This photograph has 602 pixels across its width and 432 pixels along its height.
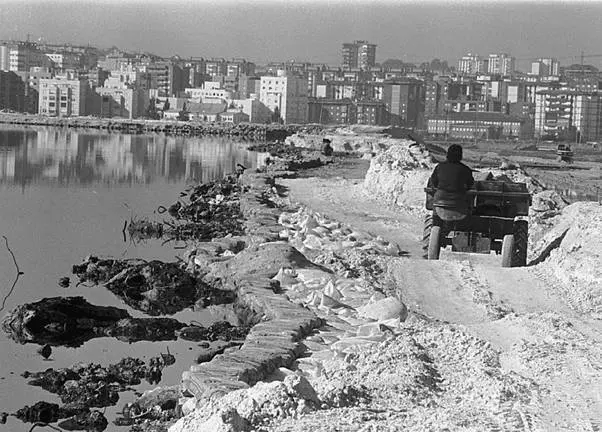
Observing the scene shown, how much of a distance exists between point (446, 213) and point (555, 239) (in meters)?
1.59

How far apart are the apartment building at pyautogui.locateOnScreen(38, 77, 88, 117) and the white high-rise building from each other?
23730 millimetres

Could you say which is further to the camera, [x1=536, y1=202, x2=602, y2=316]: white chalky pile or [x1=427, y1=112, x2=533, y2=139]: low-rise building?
[x1=427, y1=112, x2=533, y2=139]: low-rise building

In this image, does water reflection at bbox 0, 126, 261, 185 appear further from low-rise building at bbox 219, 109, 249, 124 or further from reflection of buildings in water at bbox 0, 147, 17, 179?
low-rise building at bbox 219, 109, 249, 124

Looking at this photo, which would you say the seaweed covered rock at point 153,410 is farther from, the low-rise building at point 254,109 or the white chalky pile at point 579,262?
the low-rise building at point 254,109

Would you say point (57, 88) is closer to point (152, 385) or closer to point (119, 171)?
point (119, 171)

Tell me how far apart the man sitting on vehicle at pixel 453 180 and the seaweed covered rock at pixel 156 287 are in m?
2.70

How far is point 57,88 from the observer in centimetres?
15475

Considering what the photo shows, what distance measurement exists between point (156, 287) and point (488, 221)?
13.7 feet

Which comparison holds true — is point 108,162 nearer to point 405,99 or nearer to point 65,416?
point 65,416

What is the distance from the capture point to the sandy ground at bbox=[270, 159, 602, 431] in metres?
7.56

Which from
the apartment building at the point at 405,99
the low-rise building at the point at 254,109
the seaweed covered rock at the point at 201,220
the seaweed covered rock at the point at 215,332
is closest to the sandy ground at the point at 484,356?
the seaweed covered rock at the point at 215,332

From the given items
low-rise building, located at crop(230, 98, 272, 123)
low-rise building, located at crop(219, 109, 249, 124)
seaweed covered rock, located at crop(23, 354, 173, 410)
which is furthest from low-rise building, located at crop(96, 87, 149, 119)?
seaweed covered rock, located at crop(23, 354, 173, 410)

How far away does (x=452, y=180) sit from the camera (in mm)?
14172

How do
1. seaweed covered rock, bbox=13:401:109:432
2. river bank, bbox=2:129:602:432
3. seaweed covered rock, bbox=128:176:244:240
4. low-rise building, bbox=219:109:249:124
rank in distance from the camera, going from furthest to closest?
1. low-rise building, bbox=219:109:249:124
2. seaweed covered rock, bbox=128:176:244:240
3. seaweed covered rock, bbox=13:401:109:432
4. river bank, bbox=2:129:602:432
